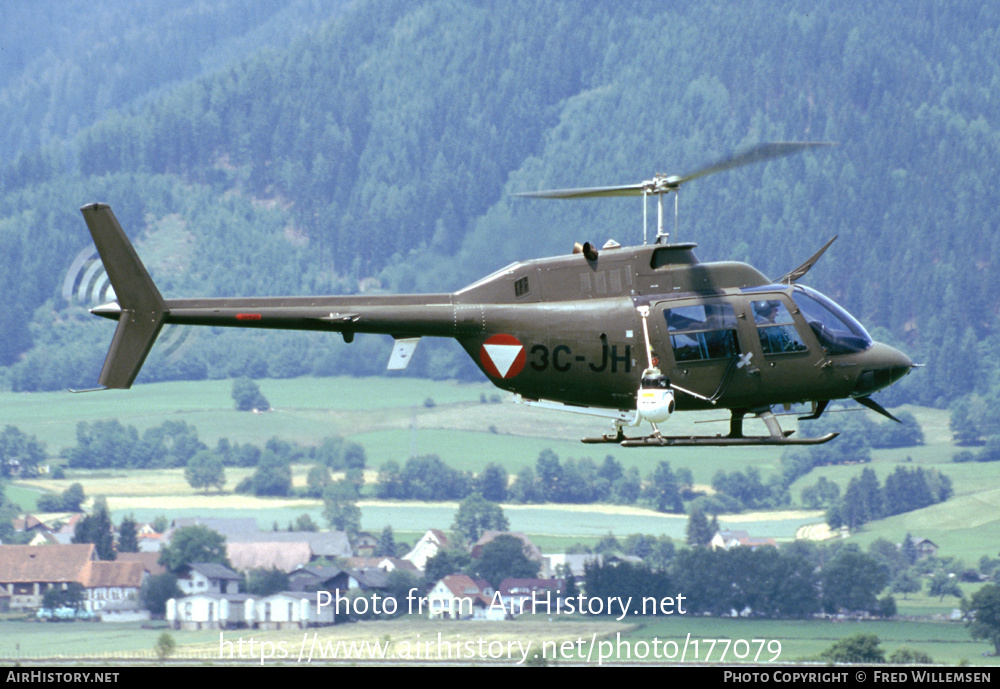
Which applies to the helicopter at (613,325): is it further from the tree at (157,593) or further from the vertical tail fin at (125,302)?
the tree at (157,593)

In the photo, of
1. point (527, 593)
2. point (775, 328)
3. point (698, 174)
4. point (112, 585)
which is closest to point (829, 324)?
point (775, 328)

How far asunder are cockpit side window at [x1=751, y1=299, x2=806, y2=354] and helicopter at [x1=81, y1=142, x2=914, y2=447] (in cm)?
2

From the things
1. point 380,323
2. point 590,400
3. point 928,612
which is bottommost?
point 928,612

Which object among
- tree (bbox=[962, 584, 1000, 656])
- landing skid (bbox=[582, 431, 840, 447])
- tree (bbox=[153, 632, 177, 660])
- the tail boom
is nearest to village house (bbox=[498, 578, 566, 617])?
tree (bbox=[153, 632, 177, 660])

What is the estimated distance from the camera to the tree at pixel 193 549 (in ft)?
600

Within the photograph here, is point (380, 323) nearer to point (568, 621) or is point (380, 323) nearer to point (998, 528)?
point (568, 621)

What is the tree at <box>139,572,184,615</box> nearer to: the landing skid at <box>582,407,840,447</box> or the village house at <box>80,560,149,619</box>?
the village house at <box>80,560,149,619</box>

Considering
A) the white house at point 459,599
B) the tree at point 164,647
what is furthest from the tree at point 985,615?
the tree at point 164,647

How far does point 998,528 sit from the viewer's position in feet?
637

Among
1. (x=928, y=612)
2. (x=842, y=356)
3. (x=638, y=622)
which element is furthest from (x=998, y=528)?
(x=842, y=356)

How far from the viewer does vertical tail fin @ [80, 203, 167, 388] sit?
851 inches

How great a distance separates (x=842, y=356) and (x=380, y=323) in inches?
291

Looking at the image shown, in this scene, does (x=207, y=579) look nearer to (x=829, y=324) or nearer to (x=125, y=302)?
(x=125, y=302)

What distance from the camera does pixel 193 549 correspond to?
185625 mm
